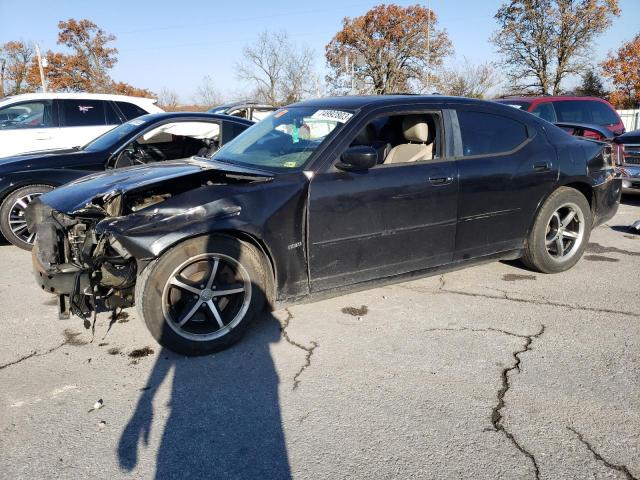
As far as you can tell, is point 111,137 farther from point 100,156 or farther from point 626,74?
point 626,74

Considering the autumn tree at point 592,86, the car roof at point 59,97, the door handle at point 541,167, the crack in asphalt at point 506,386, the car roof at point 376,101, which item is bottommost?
the crack in asphalt at point 506,386

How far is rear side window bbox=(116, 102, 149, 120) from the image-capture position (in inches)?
372

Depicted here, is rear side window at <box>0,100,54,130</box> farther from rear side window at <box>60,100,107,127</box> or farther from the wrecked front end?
the wrecked front end

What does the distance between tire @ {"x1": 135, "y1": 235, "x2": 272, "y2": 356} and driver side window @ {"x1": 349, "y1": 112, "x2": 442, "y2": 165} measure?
1.39 m

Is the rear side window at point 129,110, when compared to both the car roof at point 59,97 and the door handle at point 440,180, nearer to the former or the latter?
the car roof at point 59,97

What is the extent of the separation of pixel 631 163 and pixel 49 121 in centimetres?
1019

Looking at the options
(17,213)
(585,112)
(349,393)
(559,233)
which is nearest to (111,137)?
(17,213)

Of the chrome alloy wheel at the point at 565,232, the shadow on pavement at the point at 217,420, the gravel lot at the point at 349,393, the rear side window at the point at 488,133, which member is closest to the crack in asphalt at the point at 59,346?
the gravel lot at the point at 349,393

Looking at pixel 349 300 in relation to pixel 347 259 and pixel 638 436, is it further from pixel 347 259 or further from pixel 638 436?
pixel 638 436

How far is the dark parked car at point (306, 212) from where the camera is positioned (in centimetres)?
313

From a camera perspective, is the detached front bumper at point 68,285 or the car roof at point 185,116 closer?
the detached front bumper at point 68,285

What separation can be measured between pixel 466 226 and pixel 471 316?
0.74 m

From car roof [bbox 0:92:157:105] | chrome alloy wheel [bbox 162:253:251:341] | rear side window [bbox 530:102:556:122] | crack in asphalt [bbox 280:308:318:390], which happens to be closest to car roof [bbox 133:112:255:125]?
car roof [bbox 0:92:157:105]

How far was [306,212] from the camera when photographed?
11.1 ft
